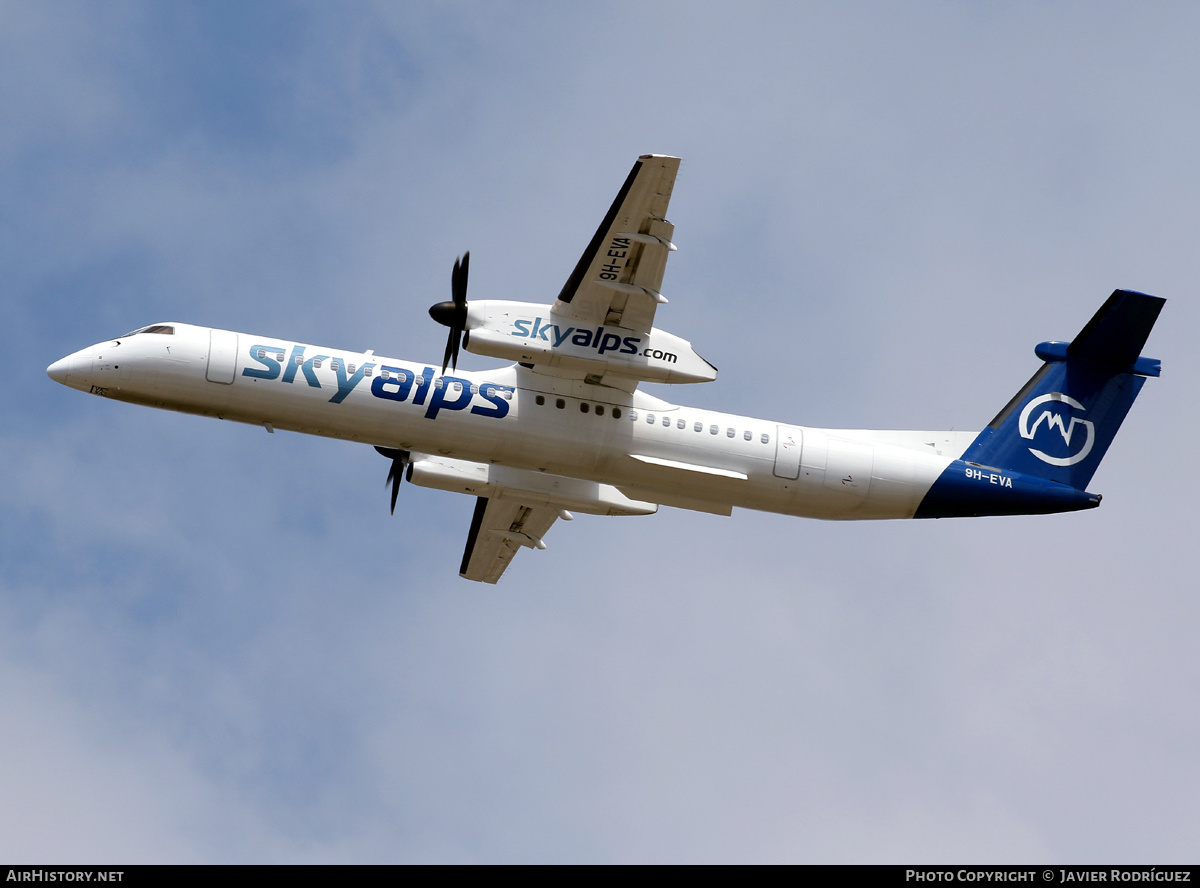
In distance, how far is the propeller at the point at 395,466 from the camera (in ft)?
94.9

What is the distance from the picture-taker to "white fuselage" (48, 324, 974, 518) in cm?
2542

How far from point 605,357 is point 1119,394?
40.4 feet

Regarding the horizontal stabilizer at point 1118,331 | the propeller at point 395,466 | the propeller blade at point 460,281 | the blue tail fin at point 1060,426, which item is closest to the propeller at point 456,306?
the propeller blade at point 460,281

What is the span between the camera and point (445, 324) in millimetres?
24984

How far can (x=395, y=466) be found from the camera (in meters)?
29.9

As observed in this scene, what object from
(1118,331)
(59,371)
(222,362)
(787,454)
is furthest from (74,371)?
(1118,331)

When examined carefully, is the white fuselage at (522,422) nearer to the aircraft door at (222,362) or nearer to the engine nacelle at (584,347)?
the aircraft door at (222,362)

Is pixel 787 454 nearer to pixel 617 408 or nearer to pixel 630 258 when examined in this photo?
pixel 617 408

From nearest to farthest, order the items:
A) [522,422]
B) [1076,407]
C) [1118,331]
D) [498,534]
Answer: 1. [522,422]
2. [1118,331]
3. [1076,407]
4. [498,534]

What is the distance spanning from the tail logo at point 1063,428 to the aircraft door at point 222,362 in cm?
1729

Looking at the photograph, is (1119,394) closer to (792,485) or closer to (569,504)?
(792,485)

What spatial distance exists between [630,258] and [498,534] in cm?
992

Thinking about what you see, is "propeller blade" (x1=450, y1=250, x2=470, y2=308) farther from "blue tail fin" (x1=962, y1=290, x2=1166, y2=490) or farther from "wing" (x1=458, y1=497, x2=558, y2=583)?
"blue tail fin" (x1=962, y1=290, x2=1166, y2=490)
